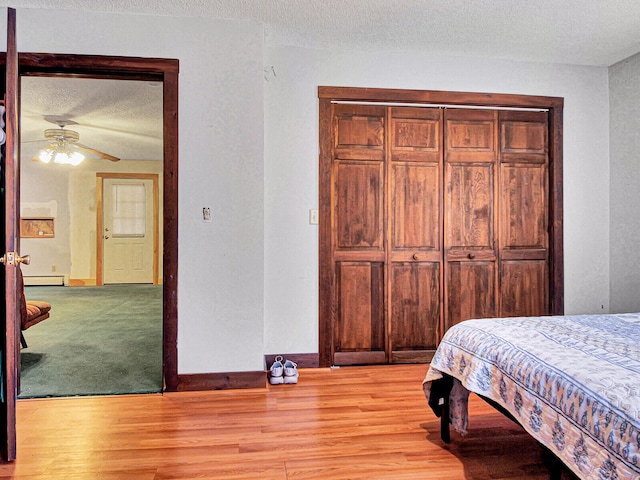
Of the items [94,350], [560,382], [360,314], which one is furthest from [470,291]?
[94,350]

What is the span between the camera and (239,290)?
3.00 meters

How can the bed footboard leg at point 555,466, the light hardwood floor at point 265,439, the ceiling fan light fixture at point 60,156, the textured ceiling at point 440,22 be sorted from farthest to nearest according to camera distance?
the ceiling fan light fixture at point 60,156
the textured ceiling at point 440,22
the light hardwood floor at point 265,439
the bed footboard leg at point 555,466

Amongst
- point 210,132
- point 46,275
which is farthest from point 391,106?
point 46,275

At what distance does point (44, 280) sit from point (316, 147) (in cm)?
746

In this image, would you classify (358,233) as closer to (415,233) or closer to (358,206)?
(358,206)

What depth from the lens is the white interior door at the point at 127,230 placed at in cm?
871

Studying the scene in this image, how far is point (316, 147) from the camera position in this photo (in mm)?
3436

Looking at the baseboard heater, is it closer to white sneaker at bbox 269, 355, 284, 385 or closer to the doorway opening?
the doorway opening

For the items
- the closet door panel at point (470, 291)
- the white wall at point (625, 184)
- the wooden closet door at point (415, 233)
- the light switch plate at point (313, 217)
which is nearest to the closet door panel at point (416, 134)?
the wooden closet door at point (415, 233)

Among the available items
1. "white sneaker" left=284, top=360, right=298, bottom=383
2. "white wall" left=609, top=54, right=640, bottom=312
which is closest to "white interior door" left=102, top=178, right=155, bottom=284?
"white sneaker" left=284, top=360, right=298, bottom=383

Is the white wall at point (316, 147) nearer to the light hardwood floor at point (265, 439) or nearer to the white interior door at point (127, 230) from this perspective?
the light hardwood floor at point (265, 439)

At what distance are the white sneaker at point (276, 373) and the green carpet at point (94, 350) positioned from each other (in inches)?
28.9

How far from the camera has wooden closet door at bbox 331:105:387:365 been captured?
3.48 m

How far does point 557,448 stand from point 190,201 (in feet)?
7.95
